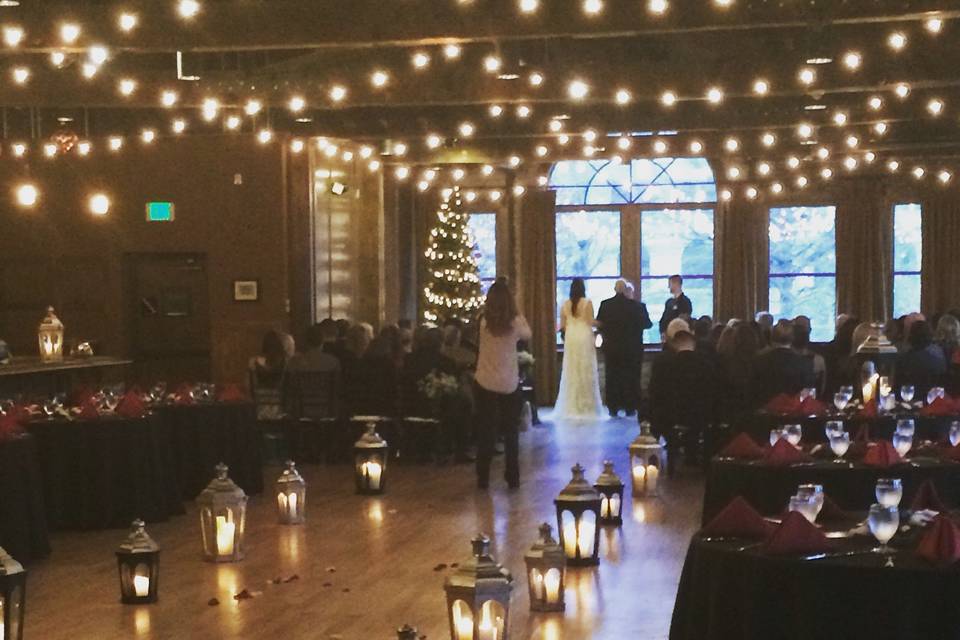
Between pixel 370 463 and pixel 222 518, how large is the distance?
137 inches

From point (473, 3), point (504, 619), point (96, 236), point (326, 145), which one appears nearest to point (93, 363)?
point (96, 236)

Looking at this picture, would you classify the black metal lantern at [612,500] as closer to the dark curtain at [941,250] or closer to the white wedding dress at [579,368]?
the white wedding dress at [579,368]

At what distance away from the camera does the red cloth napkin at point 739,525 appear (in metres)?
5.37

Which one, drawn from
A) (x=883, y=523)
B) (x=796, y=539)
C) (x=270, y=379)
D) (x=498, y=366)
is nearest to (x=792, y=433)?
(x=883, y=523)

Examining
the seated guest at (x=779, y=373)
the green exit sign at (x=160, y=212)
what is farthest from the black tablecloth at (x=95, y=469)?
the green exit sign at (x=160, y=212)

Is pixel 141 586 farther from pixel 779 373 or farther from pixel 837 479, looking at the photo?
pixel 779 373

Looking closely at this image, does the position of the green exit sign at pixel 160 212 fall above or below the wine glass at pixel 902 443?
above

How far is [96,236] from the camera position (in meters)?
19.7

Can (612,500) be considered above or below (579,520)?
below

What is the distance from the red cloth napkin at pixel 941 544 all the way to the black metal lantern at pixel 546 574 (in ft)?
9.91

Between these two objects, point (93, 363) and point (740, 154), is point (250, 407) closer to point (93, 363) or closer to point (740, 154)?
point (93, 363)

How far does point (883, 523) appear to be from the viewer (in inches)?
203

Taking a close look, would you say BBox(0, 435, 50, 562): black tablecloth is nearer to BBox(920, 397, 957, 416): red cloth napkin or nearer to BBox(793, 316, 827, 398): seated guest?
BBox(920, 397, 957, 416): red cloth napkin

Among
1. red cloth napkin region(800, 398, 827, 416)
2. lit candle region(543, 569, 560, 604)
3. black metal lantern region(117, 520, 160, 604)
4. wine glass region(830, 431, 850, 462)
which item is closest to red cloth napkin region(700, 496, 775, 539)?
wine glass region(830, 431, 850, 462)
